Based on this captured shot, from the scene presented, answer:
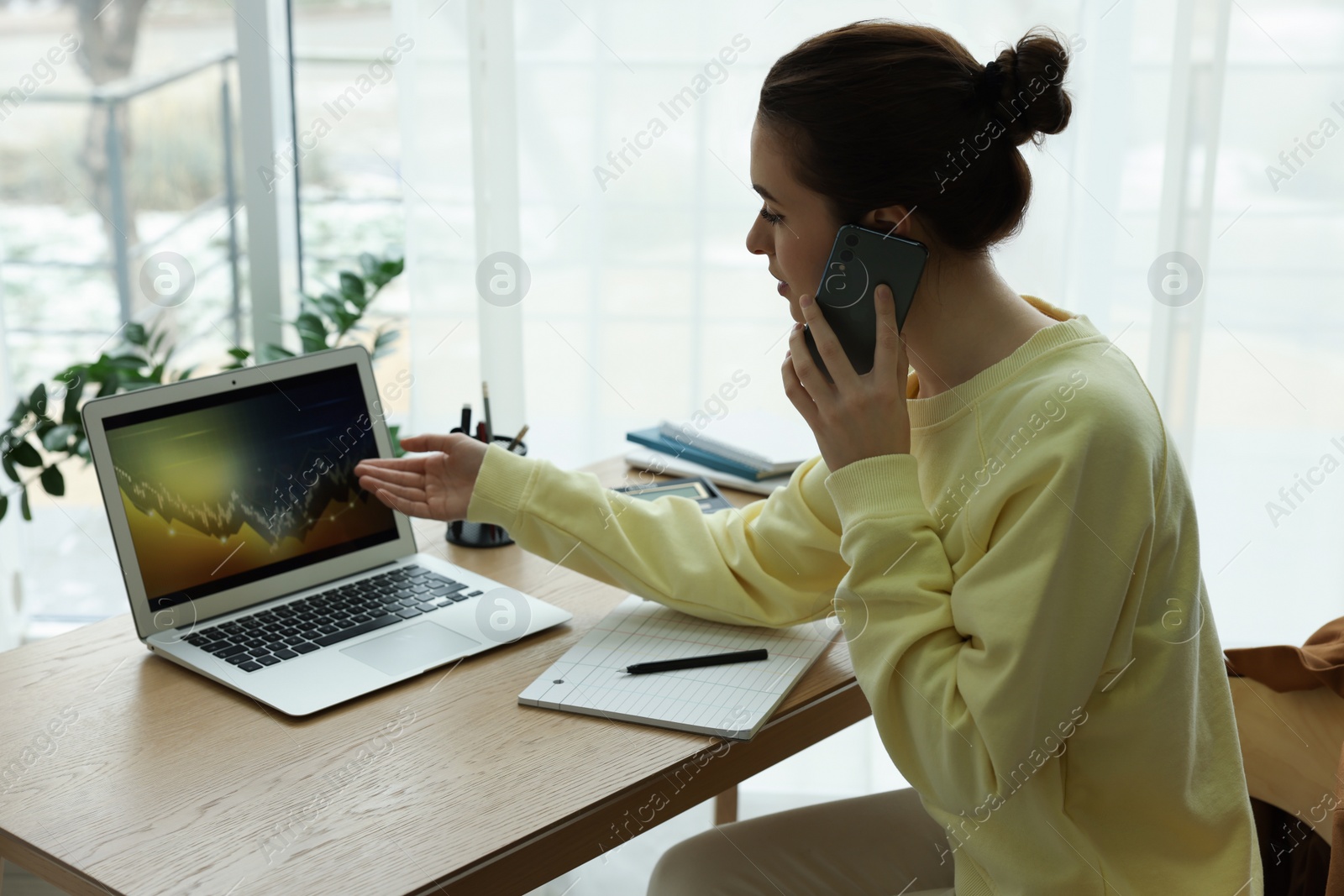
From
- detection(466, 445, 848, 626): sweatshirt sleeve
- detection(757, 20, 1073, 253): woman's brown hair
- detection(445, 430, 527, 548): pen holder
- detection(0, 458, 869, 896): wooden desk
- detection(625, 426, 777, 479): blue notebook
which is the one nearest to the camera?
detection(0, 458, 869, 896): wooden desk

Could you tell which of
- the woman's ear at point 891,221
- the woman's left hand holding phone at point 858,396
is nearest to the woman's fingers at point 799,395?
the woman's left hand holding phone at point 858,396

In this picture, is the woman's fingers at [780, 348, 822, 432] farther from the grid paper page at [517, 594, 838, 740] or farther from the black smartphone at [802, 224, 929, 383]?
the grid paper page at [517, 594, 838, 740]

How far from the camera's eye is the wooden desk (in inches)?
32.8

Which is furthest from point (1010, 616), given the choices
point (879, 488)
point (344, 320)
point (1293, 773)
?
point (344, 320)

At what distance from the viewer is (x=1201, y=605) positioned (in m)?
0.98

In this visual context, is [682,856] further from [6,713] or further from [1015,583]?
[6,713]

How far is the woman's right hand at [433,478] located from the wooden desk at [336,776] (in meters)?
0.18

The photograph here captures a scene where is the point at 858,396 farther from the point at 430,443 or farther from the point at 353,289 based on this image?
the point at 353,289

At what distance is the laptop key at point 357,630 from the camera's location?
1.14 meters

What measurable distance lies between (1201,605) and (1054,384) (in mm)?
238

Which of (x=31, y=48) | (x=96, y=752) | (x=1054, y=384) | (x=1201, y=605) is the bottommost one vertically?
(x=96, y=752)

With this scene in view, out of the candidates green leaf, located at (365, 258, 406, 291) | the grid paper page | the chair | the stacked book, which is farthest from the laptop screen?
the chair

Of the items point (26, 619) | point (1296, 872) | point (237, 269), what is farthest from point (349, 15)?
point (1296, 872)

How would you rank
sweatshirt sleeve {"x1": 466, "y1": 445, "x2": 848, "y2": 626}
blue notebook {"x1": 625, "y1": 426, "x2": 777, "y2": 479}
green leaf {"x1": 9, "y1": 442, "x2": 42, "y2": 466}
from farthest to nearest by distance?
1. green leaf {"x1": 9, "y1": 442, "x2": 42, "y2": 466}
2. blue notebook {"x1": 625, "y1": 426, "x2": 777, "y2": 479}
3. sweatshirt sleeve {"x1": 466, "y1": 445, "x2": 848, "y2": 626}
